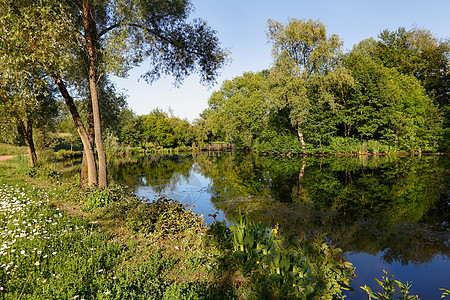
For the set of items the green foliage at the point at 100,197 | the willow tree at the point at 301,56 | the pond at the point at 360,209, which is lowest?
the pond at the point at 360,209

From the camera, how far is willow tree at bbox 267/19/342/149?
31500mm

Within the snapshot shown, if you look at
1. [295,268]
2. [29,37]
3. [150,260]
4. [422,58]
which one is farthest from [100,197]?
[422,58]

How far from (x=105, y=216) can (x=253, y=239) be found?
510cm

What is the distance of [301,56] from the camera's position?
33625 millimetres

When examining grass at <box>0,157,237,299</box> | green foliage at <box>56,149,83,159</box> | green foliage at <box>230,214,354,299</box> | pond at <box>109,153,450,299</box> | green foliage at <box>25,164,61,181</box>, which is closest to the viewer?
green foliage at <box>230,214,354,299</box>

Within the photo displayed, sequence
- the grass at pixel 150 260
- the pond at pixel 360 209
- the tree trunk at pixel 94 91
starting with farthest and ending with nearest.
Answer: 1. the tree trunk at pixel 94 91
2. the pond at pixel 360 209
3. the grass at pixel 150 260

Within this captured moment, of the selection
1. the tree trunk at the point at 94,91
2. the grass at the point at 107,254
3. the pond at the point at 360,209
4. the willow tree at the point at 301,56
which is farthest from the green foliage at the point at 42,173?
the willow tree at the point at 301,56

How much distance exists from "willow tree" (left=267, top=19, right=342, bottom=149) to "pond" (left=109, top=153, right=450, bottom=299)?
1425 cm

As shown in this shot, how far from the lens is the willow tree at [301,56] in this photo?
103 ft

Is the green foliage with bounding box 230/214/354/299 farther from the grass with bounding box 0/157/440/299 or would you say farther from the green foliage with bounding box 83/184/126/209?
the green foliage with bounding box 83/184/126/209

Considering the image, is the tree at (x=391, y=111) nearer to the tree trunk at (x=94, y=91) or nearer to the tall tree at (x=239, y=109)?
the tall tree at (x=239, y=109)

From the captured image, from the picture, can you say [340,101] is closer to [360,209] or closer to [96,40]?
[360,209]

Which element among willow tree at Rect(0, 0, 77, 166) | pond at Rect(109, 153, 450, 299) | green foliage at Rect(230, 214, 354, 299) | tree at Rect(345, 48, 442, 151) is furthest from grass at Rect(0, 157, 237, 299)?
tree at Rect(345, 48, 442, 151)

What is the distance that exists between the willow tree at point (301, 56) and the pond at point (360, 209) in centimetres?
1425
